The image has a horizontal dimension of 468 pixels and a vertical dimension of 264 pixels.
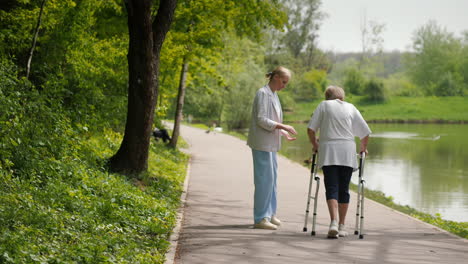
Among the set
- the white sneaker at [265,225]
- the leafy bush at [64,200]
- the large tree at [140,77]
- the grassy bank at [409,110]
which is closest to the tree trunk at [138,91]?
the large tree at [140,77]

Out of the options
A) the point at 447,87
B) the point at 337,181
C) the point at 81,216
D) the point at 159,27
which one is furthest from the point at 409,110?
the point at 81,216

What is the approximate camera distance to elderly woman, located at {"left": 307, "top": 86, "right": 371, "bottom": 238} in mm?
7582

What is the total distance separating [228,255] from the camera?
6.54 meters

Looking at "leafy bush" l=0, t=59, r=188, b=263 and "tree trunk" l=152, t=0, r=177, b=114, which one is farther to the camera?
"tree trunk" l=152, t=0, r=177, b=114

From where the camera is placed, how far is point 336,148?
7605 mm

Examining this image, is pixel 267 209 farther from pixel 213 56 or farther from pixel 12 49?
pixel 213 56

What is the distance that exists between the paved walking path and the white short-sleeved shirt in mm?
954

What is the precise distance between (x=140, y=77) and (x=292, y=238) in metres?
4.56

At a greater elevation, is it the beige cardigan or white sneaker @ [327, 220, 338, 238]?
the beige cardigan

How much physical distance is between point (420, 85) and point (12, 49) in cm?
9190

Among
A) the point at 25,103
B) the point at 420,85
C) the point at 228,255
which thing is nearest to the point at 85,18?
the point at 25,103

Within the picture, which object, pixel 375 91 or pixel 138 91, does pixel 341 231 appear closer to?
pixel 138 91

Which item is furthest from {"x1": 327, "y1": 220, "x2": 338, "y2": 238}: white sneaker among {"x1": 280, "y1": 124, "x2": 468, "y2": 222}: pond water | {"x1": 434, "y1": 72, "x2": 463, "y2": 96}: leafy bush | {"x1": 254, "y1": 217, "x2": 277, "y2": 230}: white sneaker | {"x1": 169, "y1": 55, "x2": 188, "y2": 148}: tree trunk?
{"x1": 434, "y1": 72, "x2": 463, "y2": 96}: leafy bush

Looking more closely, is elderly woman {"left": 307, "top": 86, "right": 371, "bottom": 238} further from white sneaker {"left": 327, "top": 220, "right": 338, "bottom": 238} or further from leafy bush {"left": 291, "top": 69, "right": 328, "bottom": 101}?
leafy bush {"left": 291, "top": 69, "right": 328, "bottom": 101}
